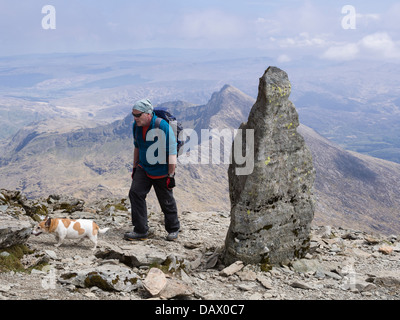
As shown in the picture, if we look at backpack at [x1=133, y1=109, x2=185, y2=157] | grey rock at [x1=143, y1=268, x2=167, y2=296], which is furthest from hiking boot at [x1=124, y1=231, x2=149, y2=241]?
grey rock at [x1=143, y1=268, x2=167, y2=296]

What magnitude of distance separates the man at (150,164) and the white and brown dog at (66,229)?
1612mm

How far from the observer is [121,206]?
65.5 ft

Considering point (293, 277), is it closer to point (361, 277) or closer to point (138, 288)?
point (361, 277)

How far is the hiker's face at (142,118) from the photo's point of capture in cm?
1134

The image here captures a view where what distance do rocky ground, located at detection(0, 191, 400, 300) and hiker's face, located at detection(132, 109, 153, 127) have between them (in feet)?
12.7

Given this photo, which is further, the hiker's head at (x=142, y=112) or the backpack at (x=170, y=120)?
the backpack at (x=170, y=120)

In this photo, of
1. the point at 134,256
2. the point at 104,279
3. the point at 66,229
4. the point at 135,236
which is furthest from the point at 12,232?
the point at 135,236

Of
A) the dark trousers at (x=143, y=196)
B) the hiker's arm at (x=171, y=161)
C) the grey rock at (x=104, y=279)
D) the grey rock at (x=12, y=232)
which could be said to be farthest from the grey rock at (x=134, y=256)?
the hiker's arm at (x=171, y=161)

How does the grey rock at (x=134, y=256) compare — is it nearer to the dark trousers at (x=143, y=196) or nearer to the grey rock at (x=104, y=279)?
the grey rock at (x=104, y=279)

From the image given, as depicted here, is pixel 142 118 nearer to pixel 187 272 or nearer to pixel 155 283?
pixel 187 272

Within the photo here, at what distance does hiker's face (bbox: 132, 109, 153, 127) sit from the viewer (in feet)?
37.2

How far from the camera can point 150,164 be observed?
12117 mm
